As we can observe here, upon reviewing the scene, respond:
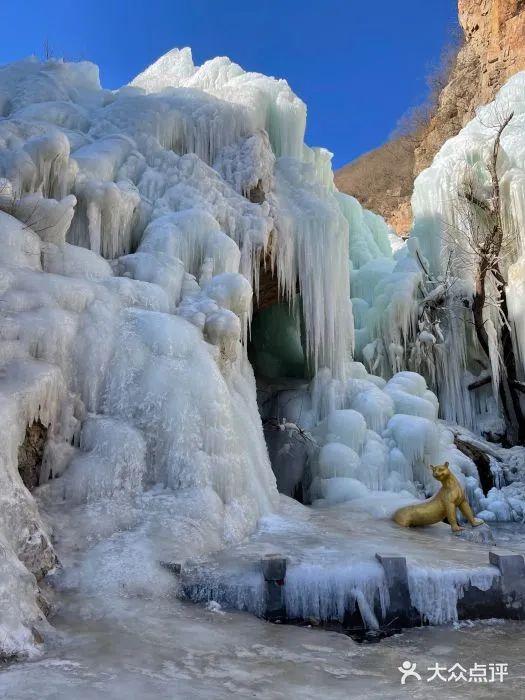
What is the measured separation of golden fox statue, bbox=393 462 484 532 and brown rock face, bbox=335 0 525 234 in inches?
660

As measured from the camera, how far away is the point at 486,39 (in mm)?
21312

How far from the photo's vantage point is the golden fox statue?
23.6 ft

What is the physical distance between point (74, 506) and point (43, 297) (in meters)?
2.24

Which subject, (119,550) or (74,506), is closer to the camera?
(119,550)

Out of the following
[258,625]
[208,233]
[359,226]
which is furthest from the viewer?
[359,226]

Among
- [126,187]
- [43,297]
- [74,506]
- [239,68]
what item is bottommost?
[74,506]

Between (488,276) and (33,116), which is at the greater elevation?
(33,116)

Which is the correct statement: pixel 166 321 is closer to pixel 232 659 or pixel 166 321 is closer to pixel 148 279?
pixel 148 279

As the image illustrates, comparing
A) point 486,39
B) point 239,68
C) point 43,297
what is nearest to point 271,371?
point 239,68

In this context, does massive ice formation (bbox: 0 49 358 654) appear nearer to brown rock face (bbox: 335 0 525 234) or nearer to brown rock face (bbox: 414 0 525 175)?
brown rock face (bbox: 414 0 525 175)

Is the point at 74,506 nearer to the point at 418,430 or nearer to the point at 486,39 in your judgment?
the point at 418,430

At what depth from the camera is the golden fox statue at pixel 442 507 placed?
720cm

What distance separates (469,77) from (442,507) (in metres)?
19.5

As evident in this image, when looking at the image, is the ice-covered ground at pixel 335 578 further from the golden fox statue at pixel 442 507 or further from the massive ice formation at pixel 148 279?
Answer: the golden fox statue at pixel 442 507
